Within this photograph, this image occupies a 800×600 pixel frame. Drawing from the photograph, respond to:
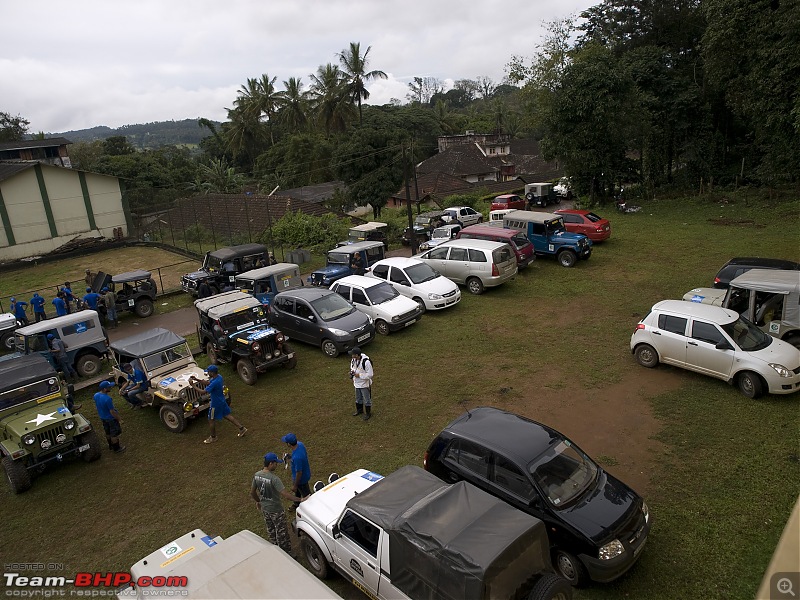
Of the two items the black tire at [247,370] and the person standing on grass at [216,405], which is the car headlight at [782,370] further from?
the black tire at [247,370]

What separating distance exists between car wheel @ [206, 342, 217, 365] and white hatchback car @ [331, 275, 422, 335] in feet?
12.9

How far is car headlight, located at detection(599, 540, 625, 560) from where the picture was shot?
6047 millimetres

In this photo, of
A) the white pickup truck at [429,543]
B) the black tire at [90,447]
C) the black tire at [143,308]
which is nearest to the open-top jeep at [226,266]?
the black tire at [143,308]

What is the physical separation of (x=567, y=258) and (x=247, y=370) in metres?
13.0

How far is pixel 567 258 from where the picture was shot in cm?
2012

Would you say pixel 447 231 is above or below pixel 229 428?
above

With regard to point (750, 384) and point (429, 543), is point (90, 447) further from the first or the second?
point (750, 384)

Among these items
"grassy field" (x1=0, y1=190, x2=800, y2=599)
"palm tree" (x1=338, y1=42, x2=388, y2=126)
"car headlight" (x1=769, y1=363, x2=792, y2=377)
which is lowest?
"grassy field" (x1=0, y1=190, x2=800, y2=599)

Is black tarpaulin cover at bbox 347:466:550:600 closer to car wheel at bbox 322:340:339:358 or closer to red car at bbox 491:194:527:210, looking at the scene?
car wheel at bbox 322:340:339:358

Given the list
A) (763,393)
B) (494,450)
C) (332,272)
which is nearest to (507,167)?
(332,272)

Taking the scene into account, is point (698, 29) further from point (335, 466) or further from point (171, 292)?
point (335, 466)

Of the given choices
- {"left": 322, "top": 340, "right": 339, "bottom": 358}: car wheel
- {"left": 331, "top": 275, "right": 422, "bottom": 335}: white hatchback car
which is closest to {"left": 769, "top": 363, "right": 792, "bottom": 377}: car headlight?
{"left": 331, "top": 275, "right": 422, "bottom": 335}: white hatchback car

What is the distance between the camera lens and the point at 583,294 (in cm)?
1695

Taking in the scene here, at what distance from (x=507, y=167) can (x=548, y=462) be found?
55.0 m
